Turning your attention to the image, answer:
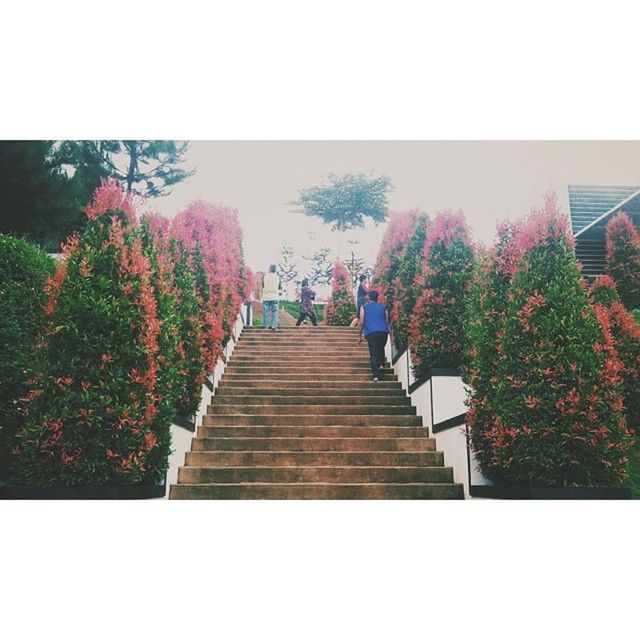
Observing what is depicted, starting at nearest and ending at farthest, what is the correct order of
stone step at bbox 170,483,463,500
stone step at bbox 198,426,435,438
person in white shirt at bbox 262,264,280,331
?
stone step at bbox 170,483,463,500 < stone step at bbox 198,426,435,438 < person in white shirt at bbox 262,264,280,331

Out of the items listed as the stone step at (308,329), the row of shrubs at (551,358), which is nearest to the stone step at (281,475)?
the row of shrubs at (551,358)

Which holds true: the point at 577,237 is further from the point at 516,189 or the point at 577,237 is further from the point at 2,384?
the point at 2,384

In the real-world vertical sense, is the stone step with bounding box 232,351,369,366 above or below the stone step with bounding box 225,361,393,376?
above

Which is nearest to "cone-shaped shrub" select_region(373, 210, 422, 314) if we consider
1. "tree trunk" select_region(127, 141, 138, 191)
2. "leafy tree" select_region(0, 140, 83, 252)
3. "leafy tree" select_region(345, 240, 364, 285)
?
"leafy tree" select_region(345, 240, 364, 285)

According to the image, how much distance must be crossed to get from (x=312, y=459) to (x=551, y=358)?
253 centimetres

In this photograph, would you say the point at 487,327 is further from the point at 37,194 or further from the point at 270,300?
the point at 270,300

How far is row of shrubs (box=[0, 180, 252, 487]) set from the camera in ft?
18.4

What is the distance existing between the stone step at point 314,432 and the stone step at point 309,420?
0.66 feet

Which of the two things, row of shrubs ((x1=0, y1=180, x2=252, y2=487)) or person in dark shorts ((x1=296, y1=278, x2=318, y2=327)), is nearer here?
row of shrubs ((x1=0, y1=180, x2=252, y2=487))

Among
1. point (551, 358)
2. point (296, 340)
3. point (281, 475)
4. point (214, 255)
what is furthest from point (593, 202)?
point (296, 340)

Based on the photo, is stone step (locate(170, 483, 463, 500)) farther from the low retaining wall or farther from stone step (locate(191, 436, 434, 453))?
stone step (locate(191, 436, 434, 453))

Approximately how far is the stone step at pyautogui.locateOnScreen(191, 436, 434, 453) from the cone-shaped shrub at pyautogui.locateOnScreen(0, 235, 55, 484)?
1.98m

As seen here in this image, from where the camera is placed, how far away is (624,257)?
22.3ft
